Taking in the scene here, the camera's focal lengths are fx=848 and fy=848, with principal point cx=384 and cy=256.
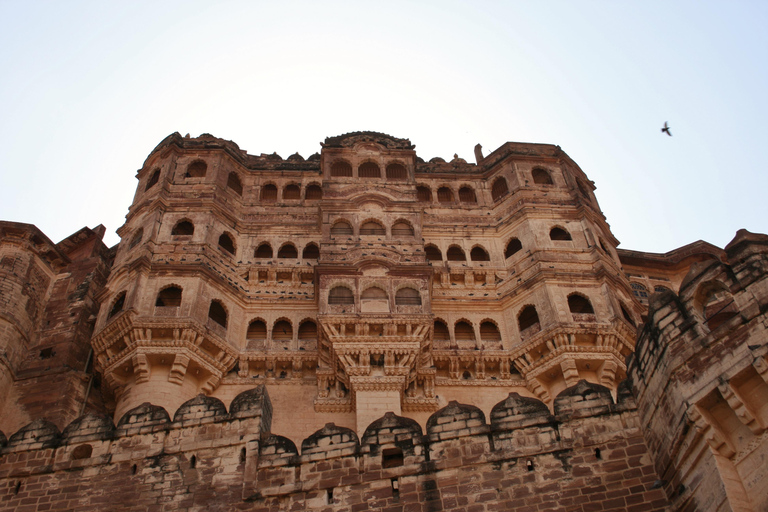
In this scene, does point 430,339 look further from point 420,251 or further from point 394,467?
point 394,467

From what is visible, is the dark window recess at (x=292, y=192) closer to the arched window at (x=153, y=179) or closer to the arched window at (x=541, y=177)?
the arched window at (x=153, y=179)

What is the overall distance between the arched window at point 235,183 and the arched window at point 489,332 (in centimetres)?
997

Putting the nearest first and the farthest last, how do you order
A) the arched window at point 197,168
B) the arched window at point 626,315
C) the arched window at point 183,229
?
the arched window at point 626,315, the arched window at point 183,229, the arched window at point 197,168

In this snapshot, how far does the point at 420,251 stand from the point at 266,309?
4.84m

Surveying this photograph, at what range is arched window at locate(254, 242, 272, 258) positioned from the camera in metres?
27.2

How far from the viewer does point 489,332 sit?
2522 cm

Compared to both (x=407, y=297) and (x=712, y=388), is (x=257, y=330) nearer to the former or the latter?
(x=407, y=297)

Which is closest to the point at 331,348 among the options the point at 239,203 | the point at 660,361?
the point at 239,203

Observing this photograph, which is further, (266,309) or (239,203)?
(239,203)

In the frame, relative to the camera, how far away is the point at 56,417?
21.6m

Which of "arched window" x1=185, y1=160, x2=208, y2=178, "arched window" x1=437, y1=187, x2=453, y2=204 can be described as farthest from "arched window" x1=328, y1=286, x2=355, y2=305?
"arched window" x1=185, y1=160, x2=208, y2=178

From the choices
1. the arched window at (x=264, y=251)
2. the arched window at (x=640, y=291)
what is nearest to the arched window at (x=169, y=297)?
the arched window at (x=264, y=251)

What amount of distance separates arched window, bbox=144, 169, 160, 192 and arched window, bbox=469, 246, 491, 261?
35.8ft

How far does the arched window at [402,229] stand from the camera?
26.3 m
